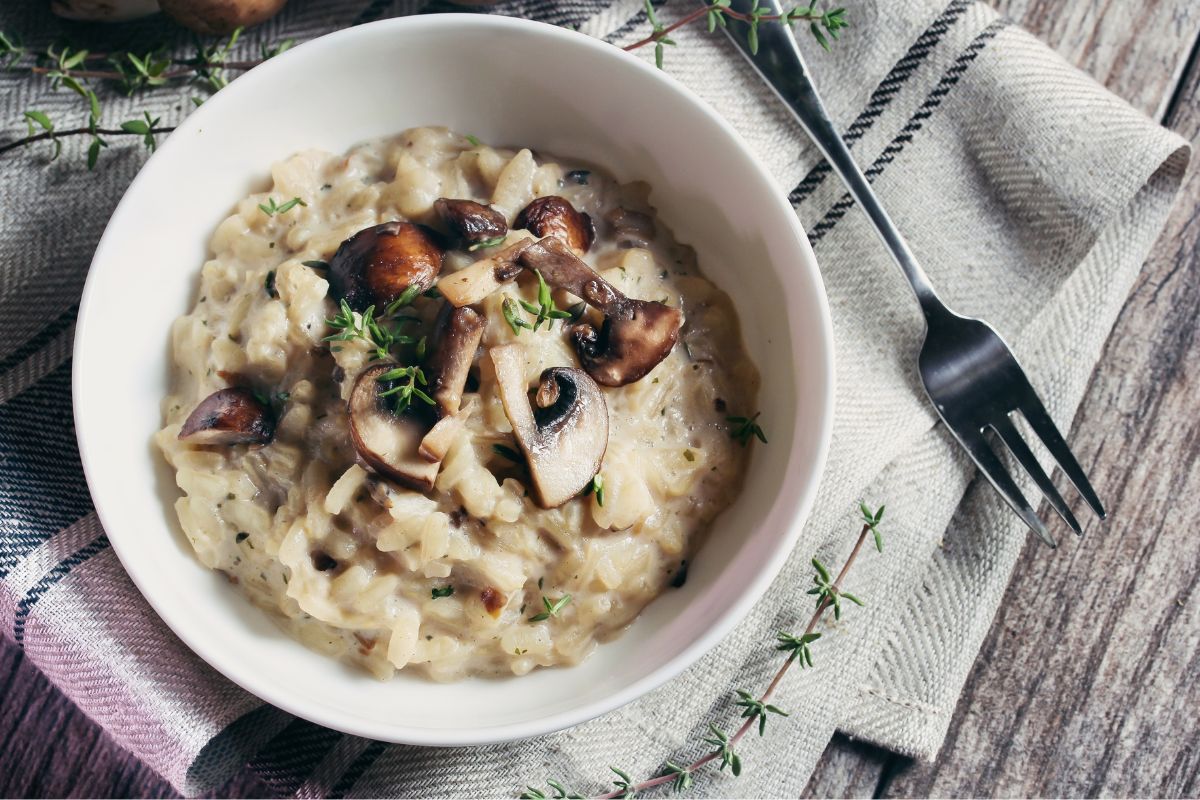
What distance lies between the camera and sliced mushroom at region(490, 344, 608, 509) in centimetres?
259

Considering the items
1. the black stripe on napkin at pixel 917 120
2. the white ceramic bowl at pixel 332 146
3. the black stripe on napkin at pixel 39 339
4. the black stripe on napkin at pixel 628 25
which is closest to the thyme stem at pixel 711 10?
the black stripe on napkin at pixel 628 25

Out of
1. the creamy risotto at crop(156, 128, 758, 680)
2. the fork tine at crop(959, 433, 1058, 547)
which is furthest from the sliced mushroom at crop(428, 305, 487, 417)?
the fork tine at crop(959, 433, 1058, 547)

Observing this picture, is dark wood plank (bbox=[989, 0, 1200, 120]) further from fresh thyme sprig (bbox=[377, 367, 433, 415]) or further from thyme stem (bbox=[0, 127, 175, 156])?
thyme stem (bbox=[0, 127, 175, 156])

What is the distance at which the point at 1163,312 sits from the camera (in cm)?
373

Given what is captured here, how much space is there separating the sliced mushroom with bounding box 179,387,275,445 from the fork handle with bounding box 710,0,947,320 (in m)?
1.99

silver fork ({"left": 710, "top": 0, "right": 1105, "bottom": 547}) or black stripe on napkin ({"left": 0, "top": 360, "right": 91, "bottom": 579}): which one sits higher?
silver fork ({"left": 710, "top": 0, "right": 1105, "bottom": 547})

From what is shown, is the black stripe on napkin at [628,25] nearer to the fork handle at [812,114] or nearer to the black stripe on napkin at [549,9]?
the black stripe on napkin at [549,9]

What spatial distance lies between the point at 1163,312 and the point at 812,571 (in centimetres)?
163

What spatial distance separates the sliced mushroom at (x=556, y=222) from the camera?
9.30 feet

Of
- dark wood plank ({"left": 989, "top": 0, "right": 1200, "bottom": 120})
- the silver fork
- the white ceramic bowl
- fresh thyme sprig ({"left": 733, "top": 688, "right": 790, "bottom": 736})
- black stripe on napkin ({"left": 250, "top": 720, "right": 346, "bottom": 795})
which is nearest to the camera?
the white ceramic bowl

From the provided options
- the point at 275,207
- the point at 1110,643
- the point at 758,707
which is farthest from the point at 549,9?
the point at 1110,643

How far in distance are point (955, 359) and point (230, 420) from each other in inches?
91.2

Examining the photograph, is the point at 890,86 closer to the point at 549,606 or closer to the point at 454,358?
the point at 454,358

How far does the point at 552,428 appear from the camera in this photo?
8.45 feet
